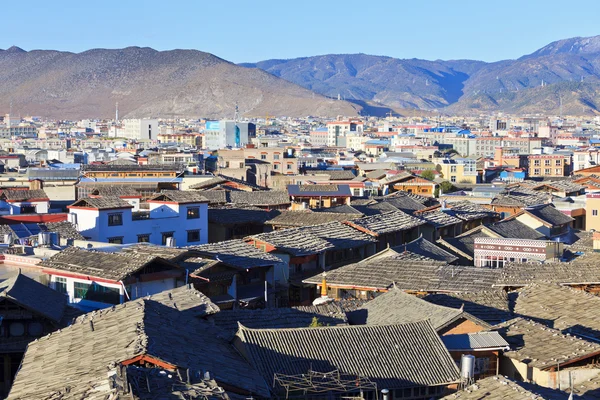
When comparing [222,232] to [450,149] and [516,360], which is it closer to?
[516,360]

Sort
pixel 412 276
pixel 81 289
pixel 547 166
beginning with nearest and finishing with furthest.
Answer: pixel 81 289, pixel 412 276, pixel 547 166

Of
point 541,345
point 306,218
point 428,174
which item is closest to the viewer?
point 541,345

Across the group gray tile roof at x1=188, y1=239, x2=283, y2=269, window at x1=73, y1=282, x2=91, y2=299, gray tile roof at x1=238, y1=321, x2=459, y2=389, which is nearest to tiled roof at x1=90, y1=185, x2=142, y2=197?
gray tile roof at x1=188, y1=239, x2=283, y2=269

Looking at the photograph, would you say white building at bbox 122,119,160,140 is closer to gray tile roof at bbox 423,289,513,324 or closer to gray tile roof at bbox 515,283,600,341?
gray tile roof at bbox 423,289,513,324

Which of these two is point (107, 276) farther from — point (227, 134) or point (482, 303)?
point (227, 134)

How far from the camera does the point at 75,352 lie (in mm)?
10266

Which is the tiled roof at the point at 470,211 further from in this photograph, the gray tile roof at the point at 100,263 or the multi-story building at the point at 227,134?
the multi-story building at the point at 227,134

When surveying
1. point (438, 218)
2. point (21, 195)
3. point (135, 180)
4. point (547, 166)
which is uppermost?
point (21, 195)

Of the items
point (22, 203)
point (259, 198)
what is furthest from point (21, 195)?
point (259, 198)

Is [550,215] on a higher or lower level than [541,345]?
lower

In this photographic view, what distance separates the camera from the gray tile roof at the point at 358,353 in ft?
34.1

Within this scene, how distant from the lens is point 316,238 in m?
21.1

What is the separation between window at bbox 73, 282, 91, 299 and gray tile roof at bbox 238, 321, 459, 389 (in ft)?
15.3

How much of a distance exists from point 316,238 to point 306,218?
4.31 meters
